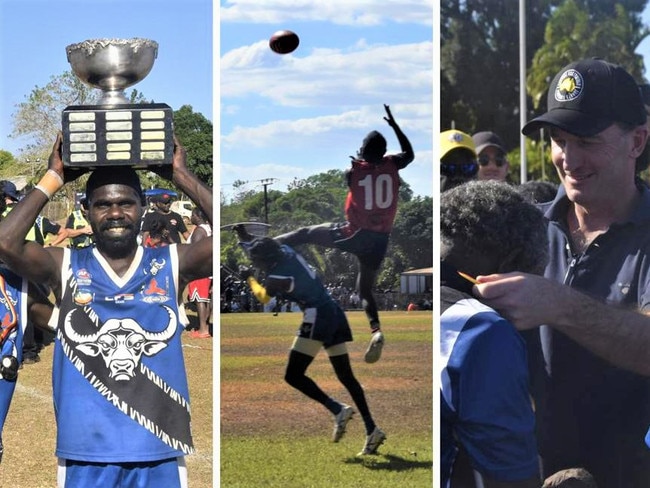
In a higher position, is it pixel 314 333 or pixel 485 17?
pixel 485 17

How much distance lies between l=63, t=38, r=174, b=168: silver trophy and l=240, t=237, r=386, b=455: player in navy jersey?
2.23ft

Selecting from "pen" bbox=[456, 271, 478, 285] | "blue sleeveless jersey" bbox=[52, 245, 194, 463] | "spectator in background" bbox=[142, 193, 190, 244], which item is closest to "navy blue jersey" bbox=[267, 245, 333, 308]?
"spectator in background" bbox=[142, 193, 190, 244]

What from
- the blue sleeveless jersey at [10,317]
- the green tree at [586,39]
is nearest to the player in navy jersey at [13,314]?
the blue sleeveless jersey at [10,317]

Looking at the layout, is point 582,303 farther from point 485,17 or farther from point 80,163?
point 80,163

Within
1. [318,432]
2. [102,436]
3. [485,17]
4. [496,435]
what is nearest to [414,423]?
[318,432]

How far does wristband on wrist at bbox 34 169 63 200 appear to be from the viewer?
12.3 feet

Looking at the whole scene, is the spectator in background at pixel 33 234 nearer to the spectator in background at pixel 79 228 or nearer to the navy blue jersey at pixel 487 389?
the spectator in background at pixel 79 228

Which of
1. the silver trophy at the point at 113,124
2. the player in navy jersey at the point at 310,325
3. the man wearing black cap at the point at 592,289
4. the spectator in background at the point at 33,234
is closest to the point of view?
the silver trophy at the point at 113,124

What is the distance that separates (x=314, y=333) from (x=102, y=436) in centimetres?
96

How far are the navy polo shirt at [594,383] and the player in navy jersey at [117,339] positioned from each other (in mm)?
1235

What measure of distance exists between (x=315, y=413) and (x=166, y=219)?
1006 mm

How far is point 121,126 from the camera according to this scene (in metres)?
3.68

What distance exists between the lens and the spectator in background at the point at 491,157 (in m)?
3.89

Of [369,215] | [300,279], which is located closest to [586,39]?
[369,215]
